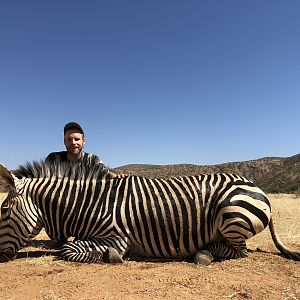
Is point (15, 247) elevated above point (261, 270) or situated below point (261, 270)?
above

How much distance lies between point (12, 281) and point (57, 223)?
3.90ft

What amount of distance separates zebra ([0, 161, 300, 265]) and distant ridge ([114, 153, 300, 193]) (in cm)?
3043

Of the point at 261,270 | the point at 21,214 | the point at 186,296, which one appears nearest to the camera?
the point at 186,296

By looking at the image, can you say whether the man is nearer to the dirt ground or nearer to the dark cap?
the dark cap

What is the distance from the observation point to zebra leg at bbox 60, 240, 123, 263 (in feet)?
14.9

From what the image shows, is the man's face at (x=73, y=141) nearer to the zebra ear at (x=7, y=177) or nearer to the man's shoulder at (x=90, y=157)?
the man's shoulder at (x=90, y=157)

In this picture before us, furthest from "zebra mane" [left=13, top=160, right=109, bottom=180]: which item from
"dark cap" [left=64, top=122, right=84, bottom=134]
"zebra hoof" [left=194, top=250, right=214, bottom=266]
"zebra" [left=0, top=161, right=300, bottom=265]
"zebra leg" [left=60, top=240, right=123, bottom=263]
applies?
"zebra hoof" [left=194, top=250, right=214, bottom=266]

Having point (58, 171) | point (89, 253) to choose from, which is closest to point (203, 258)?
point (89, 253)

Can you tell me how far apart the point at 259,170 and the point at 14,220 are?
1706 inches

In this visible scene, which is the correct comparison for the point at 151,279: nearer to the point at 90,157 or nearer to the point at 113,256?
the point at 113,256

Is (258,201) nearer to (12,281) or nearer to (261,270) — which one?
(261,270)

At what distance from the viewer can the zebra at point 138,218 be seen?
4.66 metres

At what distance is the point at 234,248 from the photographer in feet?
15.8

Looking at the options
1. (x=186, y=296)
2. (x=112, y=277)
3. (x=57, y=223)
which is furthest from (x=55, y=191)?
(x=186, y=296)
